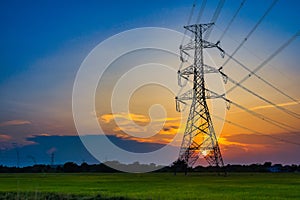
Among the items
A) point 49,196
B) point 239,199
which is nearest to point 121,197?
point 49,196

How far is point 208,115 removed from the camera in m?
59.3

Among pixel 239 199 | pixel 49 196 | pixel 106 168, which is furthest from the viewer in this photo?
pixel 106 168

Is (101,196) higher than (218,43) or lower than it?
lower

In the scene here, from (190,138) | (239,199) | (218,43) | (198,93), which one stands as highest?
(218,43)

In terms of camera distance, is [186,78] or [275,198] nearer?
[275,198]

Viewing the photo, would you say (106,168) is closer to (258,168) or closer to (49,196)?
(258,168)

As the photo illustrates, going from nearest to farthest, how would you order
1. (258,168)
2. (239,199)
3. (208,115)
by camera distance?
1. (239,199)
2. (208,115)
3. (258,168)

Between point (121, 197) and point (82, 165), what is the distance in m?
132

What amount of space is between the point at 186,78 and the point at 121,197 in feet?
111

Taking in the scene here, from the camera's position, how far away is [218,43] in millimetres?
55250

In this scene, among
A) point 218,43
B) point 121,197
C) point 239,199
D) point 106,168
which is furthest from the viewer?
point 106,168

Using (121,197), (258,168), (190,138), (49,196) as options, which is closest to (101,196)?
(121,197)

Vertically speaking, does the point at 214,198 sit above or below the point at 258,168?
below

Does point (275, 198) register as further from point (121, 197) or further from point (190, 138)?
point (190, 138)
